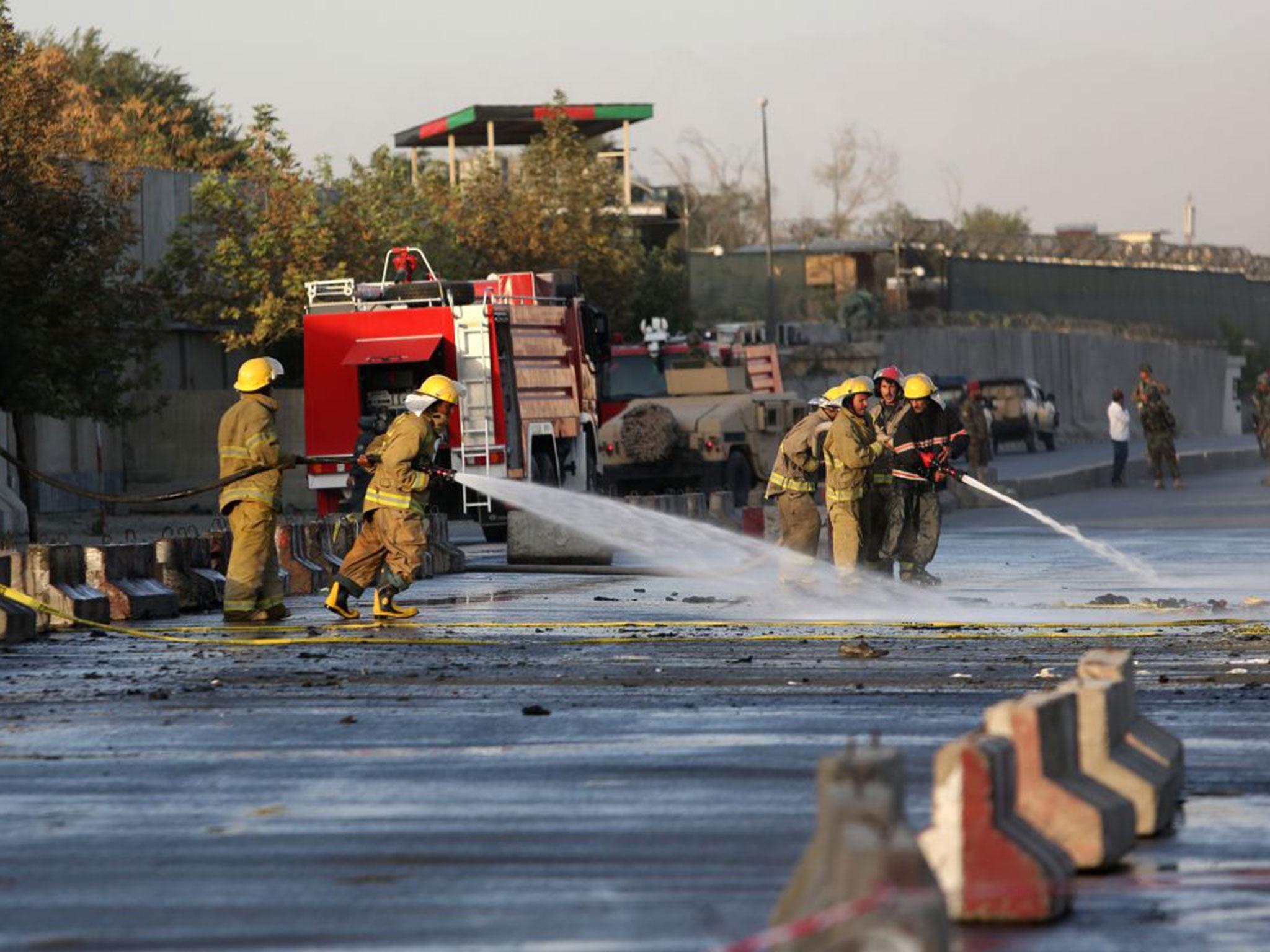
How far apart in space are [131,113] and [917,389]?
42634 mm

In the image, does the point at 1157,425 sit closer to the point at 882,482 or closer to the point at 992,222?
the point at 882,482

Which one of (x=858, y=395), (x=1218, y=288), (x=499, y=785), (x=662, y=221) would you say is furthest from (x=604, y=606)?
(x=1218, y=288)

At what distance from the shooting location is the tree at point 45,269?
2705 cm

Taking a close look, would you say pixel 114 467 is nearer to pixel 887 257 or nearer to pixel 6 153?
pixel 6 153

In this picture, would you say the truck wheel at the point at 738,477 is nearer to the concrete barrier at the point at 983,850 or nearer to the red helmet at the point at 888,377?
the red helmet at the point at 888,377

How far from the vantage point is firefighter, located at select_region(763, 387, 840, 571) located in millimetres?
18703

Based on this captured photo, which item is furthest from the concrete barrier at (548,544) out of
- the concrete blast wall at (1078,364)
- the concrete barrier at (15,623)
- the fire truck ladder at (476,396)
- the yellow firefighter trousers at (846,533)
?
the concrete blast wall at (1078,364)

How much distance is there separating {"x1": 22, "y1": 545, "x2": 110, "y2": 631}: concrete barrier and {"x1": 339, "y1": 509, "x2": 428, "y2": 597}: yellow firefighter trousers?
1.74 m

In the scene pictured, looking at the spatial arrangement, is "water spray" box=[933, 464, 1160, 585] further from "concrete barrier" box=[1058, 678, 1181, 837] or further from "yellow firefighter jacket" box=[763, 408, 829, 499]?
"concrete barrier" box=[1058, 678, 1181, 837]

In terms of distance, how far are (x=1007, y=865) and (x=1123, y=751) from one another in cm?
148

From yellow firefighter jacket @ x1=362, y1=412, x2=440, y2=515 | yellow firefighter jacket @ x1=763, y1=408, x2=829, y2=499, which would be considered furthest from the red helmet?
yellow firefighter jacket @ x1=362, y1=412, x2=440, y2=515

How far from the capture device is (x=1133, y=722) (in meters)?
7.70

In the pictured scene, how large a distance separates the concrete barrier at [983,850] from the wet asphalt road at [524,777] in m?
0.12

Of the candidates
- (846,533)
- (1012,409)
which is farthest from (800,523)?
(1012,409)
